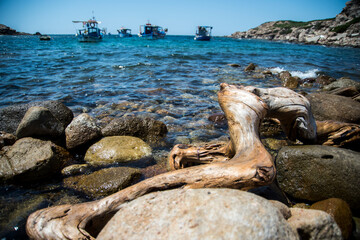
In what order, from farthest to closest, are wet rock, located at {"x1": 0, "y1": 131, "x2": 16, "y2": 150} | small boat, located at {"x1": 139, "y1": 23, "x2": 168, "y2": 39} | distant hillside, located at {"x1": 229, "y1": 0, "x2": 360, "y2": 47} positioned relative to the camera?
small boat, located at {"x1": 139, "y1": 23, "x2": 168, "y2": 39} < distant hillside, located at {"x1": 229, "y1": 0, "x2": 360, "y2": 47} < wet rock, located at {"x1": 0, "y1": 131, "x2": 16, "y2": 150}

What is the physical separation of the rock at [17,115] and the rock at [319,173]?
14.5ft

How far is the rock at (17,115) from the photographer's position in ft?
14.0

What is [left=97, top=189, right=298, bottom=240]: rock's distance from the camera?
4.35ft

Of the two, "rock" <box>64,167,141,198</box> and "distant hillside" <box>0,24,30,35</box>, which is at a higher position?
"distant hillside" <box>0,24,30,35</box>

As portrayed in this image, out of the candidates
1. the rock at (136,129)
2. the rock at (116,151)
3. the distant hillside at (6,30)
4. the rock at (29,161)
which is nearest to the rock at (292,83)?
the rock at (136,129)

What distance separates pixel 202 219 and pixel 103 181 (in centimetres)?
209

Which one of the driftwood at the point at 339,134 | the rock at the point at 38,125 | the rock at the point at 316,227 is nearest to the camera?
the rock at the point at 316,227

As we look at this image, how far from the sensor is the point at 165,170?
11.3ft

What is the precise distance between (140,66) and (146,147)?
11.3m

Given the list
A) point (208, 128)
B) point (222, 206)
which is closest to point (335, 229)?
point (222, 206)

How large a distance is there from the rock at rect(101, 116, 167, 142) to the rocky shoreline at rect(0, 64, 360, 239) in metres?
0.02

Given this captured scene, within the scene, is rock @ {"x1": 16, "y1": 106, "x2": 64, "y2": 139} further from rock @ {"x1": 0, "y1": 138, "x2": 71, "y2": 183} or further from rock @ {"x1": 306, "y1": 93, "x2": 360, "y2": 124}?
rock @ {"x1": 306, "y1": 93, "x2": 360, "y2": 124}

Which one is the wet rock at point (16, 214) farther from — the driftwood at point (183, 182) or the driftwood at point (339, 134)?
the driftwood at point (339, 134)

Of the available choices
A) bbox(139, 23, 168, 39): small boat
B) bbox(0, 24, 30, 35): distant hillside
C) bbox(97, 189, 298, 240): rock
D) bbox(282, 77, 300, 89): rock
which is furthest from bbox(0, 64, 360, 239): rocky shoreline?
bbox(0, 24, 30, 35): distant hillside
